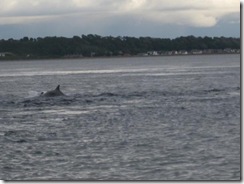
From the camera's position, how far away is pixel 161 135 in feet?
→ 89.8

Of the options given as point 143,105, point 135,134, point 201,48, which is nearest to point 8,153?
point 135,134

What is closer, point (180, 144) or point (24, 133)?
point (180, 144)

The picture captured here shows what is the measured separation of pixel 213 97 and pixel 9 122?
14301mm

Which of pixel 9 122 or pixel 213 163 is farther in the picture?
pixel 9 122

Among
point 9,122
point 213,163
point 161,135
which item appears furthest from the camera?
point 9,122

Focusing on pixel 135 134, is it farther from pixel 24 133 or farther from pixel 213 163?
pixel 213 163

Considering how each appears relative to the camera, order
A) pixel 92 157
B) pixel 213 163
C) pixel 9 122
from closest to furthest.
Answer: pixel 213 163
pixel 92 157
pixel 9 122

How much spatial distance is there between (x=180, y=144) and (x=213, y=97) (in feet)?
71.5

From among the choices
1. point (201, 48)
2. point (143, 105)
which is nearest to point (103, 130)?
point (143, 105)

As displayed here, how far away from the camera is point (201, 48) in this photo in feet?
364

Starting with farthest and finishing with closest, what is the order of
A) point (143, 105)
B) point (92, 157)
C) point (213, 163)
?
point (143, 105) < point (92, 157) < point (213, 163)

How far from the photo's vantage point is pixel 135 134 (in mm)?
28453

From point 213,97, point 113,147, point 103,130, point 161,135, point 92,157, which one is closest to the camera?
point 92,157

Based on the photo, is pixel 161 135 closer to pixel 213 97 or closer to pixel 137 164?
pixel 137 164
